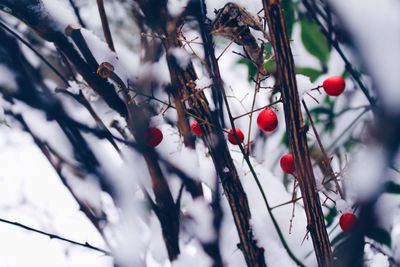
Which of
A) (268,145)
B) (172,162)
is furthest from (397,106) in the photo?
(268,145)

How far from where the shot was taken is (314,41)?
1.48 metres

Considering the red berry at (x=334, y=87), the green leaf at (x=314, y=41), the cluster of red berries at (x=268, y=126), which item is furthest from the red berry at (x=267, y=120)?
the green leaf at (x=314, y=41)

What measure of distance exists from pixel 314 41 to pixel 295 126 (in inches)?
36.0

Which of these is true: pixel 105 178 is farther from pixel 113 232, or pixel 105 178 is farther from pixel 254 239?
pixel 254 239

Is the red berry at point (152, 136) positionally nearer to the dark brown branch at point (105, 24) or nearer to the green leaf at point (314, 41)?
the dark brown branch at point (105, 24)

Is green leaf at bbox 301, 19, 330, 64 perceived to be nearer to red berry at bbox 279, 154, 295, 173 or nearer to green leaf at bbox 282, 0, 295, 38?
green leaf at bbox 282, 0, 295, 38

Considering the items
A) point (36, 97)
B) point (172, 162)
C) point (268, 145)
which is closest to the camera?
point (172, 162)

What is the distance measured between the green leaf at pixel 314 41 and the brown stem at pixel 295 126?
891mm

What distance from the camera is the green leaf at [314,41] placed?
58.2 inches

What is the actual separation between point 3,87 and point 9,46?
0.10 m

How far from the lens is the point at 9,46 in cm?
119

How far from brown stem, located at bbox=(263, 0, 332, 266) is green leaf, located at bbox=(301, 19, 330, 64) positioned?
0.89m

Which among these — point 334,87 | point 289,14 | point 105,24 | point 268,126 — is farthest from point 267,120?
point 289,14

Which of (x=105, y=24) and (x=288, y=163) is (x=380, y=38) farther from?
(x=105, y=24)
